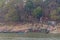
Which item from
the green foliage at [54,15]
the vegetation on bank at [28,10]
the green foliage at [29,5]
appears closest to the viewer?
the green foliage at [54,15]

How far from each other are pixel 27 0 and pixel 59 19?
10482mm

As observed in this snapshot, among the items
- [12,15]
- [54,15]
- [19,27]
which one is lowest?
[19,27]

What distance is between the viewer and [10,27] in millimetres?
70562

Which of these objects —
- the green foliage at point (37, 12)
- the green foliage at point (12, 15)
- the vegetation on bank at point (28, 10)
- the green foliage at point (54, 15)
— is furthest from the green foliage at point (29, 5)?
the green foliage at point (54, 15)

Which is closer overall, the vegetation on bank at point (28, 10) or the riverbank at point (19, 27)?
the riverbank at point (19, 27)

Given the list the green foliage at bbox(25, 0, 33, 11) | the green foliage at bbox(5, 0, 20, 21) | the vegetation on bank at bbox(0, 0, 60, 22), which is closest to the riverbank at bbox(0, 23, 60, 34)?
the green foliage at bbox(5, 0, 20, 21)

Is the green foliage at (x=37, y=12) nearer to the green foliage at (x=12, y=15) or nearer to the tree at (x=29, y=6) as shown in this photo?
the tree at (x=29, y=6)

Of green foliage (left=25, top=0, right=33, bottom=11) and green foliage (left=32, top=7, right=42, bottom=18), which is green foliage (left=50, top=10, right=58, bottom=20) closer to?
green foliage (left=32, top=7, right=42, bottom=18)

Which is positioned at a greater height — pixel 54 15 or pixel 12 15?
pixel 12 15

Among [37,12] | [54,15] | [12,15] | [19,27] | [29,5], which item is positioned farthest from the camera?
[29,5]

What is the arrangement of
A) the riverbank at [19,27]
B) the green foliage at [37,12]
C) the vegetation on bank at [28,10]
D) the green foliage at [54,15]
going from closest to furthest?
the riverbank at [19,27]
the green foliage at [54,15]
the green foliage at [37,12]
the vegetation on bank at [28,10]

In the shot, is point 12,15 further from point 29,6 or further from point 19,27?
point 19,27

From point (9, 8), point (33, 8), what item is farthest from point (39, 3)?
point (9, 8)

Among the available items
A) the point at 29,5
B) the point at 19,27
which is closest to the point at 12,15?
the point at 29,5
